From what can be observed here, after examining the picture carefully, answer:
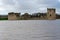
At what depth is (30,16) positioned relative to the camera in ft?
446

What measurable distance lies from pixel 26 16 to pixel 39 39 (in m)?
114

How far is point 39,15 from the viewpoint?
136 metres

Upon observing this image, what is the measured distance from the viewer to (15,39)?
23656mm

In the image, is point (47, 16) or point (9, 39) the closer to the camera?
point (9, 39)

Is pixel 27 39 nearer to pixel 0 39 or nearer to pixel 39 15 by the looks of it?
pixel 0 39

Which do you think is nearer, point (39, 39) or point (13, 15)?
point (39, 39)

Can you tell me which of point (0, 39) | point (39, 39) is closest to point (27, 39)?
point (39, 39)

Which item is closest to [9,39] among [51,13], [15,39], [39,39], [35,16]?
[15,39]

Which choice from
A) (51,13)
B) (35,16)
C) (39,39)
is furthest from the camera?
(51,13)

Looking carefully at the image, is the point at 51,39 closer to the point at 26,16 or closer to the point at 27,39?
the point at 27,39

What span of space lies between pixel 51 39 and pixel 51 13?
4732 inches

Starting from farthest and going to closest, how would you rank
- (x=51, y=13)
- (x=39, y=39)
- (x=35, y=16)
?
(x=51, y=13)
(x=35, y=16)
(x=39, y=39)

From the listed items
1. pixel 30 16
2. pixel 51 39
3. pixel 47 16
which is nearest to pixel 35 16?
pixel 30 16

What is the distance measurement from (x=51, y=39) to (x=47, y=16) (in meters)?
121
